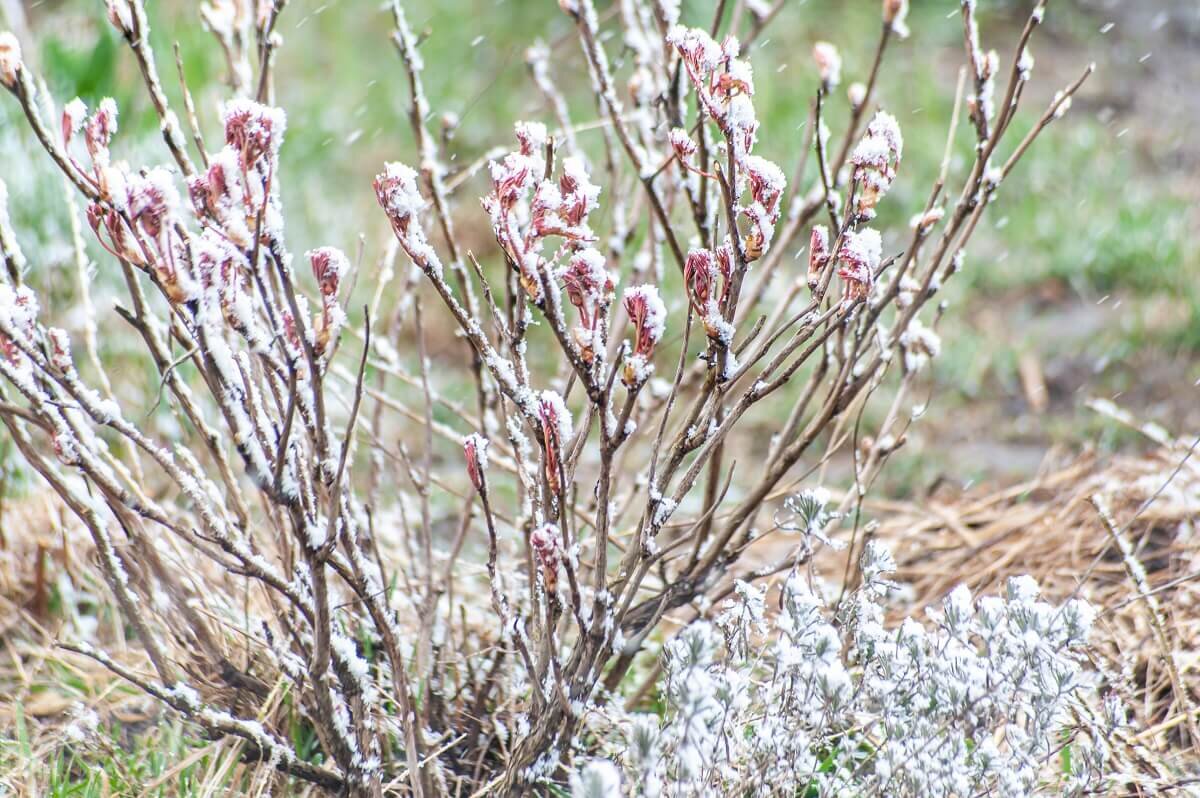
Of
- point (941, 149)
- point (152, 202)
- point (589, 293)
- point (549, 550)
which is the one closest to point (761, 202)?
point (589, 293)

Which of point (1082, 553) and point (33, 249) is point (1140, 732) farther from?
point (33, 249)

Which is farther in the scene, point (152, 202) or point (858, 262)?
point (858, 262)

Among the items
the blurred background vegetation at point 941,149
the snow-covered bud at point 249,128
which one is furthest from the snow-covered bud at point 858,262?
the blurred background vegetation at point 941,149

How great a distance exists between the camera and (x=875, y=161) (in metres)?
1.21

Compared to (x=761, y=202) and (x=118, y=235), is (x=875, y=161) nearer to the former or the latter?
(x=761, y=202)

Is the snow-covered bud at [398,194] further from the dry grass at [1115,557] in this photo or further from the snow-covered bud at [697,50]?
the dry grass at [1115,557]

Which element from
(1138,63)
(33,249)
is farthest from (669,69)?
(1138,63)

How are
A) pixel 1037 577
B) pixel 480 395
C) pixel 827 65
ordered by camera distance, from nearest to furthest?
pixel 827 65 → pixel 480 395 → pixel 1037 577

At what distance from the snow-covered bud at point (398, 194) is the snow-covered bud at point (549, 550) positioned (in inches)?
14.2

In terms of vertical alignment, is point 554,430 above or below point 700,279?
below

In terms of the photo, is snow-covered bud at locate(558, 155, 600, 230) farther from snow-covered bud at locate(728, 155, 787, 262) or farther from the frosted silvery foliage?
the frosted silvery foliage

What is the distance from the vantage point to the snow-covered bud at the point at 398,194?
3.77 feet

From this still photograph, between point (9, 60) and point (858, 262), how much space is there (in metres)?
0.97

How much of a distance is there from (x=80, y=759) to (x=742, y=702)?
1104 mm
